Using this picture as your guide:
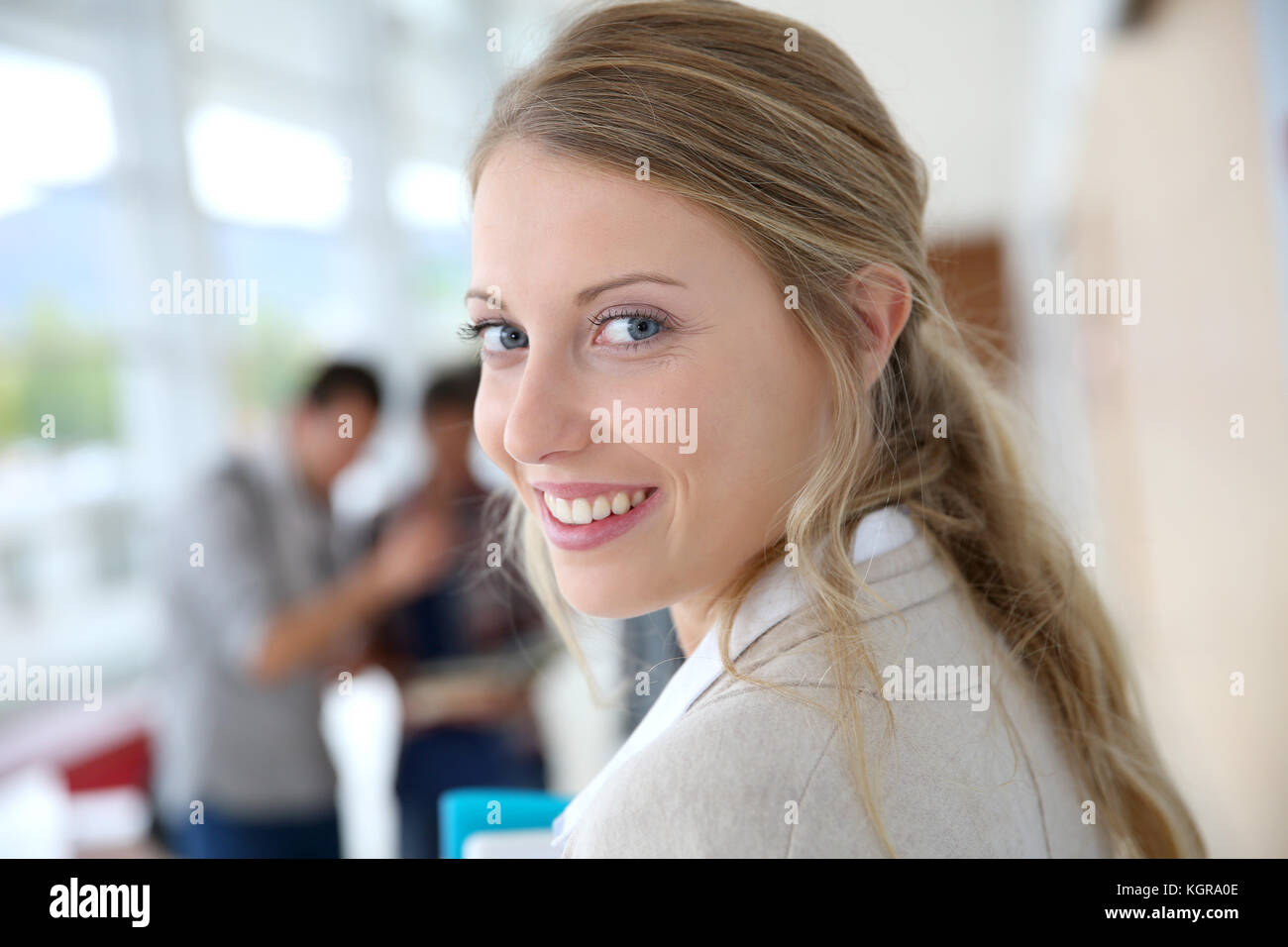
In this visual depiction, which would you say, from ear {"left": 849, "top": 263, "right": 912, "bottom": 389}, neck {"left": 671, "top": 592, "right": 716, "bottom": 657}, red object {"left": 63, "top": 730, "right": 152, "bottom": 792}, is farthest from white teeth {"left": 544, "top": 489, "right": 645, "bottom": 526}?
red object {"left": 63, "top": 730, "right": 152, "bottom": 792}

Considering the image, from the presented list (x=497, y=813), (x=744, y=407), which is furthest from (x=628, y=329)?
(x=497, y=813)

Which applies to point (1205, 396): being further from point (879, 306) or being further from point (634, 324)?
point (634, 324)

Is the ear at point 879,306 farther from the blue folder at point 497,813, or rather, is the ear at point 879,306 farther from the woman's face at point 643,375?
the blue folder at point 497,813

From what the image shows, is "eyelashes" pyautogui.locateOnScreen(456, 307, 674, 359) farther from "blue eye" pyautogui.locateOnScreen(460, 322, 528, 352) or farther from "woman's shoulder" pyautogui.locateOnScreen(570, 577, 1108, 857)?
"woman's shoulder" pyautogui.locateOnScreen(570, 577, 1108, 857)

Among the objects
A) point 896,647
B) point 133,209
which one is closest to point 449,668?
point 896,647

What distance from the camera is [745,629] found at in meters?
0.83

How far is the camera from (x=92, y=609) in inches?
153

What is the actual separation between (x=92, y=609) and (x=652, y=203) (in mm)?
3878

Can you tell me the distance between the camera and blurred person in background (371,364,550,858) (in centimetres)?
273

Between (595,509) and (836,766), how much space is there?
1.04ft

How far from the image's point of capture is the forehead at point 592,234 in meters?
0.80

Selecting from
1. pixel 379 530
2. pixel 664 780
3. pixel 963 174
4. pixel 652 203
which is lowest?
pixel 664 780
